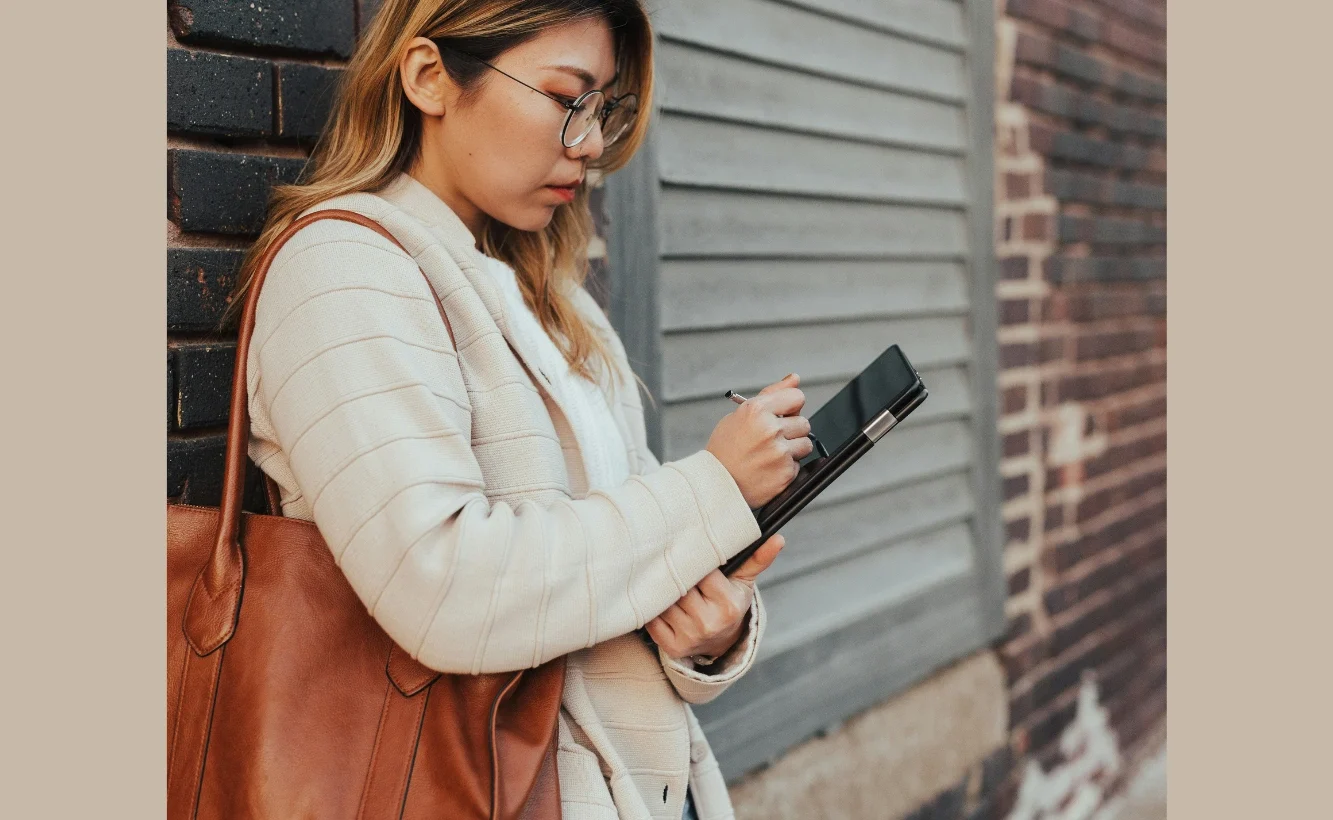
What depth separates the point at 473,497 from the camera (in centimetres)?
130

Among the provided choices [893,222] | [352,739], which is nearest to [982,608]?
[893,222]

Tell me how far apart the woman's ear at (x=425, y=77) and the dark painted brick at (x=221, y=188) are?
303 mm

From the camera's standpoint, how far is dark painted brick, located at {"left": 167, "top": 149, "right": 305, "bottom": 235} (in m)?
1.66

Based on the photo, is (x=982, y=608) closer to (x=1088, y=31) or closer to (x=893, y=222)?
(x=893, y=222)

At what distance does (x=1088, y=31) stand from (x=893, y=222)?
1.43 metres

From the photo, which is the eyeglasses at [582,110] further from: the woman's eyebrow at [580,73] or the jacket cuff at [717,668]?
the jacket cuff at [717,668]

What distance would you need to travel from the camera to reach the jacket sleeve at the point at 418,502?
1.26 m

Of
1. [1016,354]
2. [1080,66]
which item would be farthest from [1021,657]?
[1080,66]

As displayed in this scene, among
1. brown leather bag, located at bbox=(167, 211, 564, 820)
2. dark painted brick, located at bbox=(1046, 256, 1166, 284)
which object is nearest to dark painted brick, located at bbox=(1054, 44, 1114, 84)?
dark painted brick, located at bbox=(1046, 256, 1166, 284)

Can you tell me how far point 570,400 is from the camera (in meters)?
1.63

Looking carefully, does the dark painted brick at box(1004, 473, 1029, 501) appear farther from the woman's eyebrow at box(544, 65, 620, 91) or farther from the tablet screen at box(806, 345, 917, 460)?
the woman's eyebrow at box(544, 65, 620, 91)

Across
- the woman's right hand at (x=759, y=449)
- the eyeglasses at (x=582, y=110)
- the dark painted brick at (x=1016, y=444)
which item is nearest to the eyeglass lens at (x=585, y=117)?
the eyeglasses at (x=582, y=110)

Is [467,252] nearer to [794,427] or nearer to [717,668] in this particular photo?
[794,427]

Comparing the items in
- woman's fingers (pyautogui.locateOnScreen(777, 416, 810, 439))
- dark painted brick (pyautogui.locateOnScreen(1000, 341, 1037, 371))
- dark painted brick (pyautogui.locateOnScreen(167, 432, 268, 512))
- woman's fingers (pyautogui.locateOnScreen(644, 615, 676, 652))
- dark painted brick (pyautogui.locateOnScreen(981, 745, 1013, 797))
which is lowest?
dark painted brick (pyautogui.locateOnScreen(981, 745, 1013, 797))
